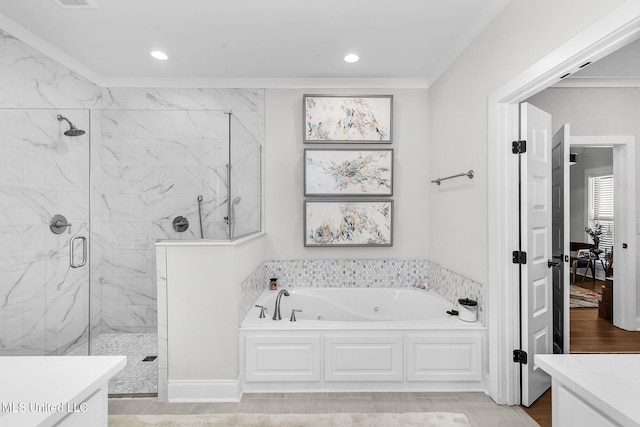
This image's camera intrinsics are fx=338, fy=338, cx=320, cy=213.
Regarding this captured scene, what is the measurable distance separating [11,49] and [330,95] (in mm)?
2475

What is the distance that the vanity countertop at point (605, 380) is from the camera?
0.75m

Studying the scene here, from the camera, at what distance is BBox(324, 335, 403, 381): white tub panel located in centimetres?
242

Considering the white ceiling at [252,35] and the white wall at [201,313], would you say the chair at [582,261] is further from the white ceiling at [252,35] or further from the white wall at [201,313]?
the white wall at [201,313]

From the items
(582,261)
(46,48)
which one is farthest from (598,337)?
(46,48)

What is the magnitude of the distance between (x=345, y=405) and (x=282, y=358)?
1.73 feet

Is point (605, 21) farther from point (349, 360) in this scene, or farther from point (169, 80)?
point (169, 80)

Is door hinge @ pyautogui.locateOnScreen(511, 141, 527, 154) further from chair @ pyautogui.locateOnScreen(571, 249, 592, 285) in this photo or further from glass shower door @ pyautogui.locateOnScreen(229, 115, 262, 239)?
chair @ pyautogui.locateOnScreen(571, 249, 592, 285)

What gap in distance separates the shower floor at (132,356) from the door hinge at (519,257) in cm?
260

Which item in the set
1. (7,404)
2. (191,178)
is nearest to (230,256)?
(191,178)

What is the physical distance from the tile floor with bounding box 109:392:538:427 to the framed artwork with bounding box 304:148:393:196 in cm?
180

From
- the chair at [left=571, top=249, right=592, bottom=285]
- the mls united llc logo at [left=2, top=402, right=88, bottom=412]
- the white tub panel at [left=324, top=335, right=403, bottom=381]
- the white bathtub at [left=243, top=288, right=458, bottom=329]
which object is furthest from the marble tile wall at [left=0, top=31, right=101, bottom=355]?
the chair at [left=571, top=249, right=592, bottom=285]

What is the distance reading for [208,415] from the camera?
2131 mm

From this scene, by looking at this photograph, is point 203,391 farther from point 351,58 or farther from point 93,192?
point 351,58

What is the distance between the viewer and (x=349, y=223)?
3402 millimetres
